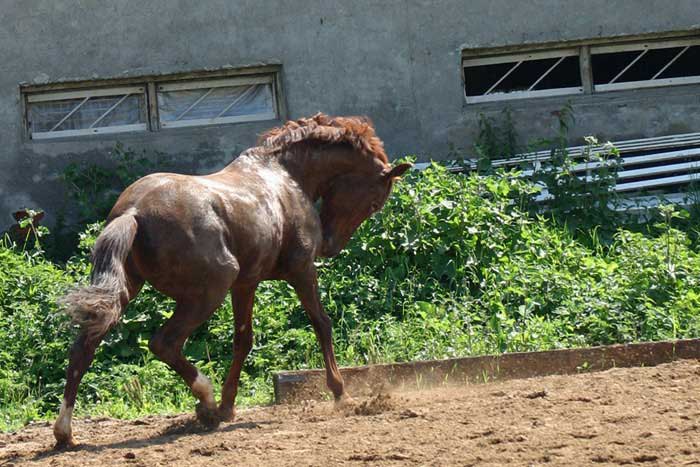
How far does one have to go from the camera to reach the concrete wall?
12602mm

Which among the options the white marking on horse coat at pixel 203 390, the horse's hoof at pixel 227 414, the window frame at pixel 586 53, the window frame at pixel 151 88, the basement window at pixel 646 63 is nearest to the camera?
the white marking on horse coat at pixel 203 390

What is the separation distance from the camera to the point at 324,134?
26.3 feet

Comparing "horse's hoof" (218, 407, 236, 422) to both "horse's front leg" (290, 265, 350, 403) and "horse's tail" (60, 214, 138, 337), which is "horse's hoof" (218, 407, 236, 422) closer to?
"horse's front leg" (290, 265, 350, 403)

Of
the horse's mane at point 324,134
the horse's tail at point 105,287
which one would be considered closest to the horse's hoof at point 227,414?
the horse's tail at point 105,287

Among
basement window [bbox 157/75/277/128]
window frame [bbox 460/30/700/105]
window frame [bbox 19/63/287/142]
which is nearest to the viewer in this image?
window frame [bbox 19/63/287/142]

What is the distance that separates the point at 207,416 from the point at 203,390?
228mm

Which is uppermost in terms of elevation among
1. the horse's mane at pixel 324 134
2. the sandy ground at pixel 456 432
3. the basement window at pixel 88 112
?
the basement window at pixel 88 112

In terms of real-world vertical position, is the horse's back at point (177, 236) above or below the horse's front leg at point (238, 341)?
above

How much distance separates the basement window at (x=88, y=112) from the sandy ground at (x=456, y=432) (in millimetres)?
6048

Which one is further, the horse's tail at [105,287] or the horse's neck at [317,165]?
the horse's neck at [317,165]

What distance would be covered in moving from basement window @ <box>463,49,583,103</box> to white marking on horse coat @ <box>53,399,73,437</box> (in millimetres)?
8044

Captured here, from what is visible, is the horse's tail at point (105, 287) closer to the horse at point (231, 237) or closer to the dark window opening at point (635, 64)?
the horse at point (231, 237)

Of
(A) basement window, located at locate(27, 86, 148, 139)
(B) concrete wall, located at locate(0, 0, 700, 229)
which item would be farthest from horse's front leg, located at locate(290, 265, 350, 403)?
(A) basement window, located at locate(27, 86, 148, 139)

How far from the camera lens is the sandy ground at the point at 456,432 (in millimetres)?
5309
